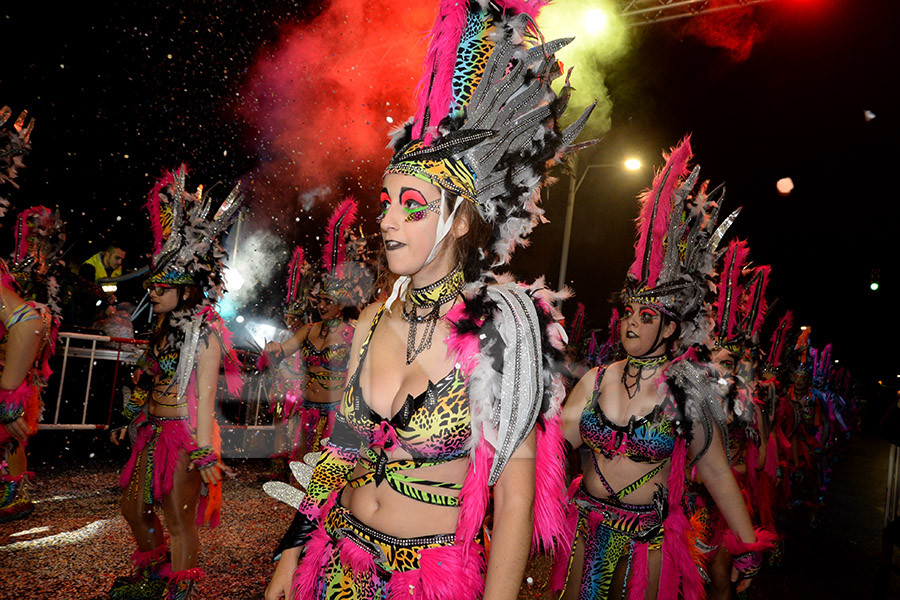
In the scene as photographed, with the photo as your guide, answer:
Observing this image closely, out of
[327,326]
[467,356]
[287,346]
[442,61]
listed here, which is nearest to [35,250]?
[287,346]

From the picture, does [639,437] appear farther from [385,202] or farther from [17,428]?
[17,428]

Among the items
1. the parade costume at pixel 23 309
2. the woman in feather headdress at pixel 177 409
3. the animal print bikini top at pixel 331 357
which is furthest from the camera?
the animal print bikini top at pixel 331 357

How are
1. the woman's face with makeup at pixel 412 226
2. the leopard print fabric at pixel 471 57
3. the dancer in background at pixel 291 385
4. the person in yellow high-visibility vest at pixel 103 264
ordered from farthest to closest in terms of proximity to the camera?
the person in yellow high-visibility vest at pixel 103 264 → the dancer in background at pixel 291 385 → the leopard print fabric at pixel 471 57 → the woman's face with makeup at pixel 412 226

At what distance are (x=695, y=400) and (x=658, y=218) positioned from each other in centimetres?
139

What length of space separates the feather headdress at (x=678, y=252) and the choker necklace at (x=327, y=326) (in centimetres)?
415

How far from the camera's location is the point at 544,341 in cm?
204

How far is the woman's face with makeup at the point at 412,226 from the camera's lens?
2.07 metres

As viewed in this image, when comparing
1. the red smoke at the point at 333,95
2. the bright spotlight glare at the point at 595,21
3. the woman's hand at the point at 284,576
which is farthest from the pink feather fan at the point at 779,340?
the woman's hand at the point at 284,576

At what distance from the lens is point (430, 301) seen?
217cm

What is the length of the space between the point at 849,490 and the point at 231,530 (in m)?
14.9

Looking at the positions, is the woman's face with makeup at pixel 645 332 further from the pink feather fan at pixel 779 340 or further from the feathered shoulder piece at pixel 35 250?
the pink feather fan at pixel 779 340

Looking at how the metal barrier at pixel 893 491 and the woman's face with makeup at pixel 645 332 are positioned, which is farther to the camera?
the metal barrier at pixel 893 491

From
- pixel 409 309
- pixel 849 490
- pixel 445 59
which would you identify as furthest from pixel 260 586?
pixel 849 490

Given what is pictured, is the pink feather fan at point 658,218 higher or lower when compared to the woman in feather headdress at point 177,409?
higher
